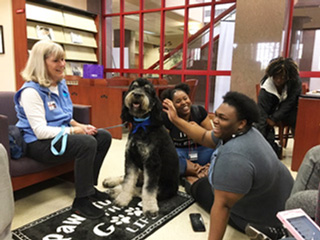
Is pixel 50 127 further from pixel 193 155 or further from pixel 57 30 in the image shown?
pixel 57 30

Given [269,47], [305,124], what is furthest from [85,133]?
[269,47]

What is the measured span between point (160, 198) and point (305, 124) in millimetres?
1857

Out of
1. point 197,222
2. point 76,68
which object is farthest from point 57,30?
point 197,222

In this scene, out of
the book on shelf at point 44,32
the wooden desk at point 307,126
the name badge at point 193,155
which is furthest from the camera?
the book on shelf at point 44,32

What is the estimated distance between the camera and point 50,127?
1916mm

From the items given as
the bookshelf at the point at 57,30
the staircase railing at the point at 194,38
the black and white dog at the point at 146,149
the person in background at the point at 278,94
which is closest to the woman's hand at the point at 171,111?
the black and white dog at the point at 146,149

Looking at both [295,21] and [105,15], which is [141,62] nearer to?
[105,15]

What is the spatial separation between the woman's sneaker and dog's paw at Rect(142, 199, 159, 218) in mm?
709

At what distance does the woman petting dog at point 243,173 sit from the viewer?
1295 millimetres

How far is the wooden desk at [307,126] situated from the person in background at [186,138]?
1.10 m

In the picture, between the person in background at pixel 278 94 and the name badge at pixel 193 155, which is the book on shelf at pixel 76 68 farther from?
the name badge at pixel 193 155

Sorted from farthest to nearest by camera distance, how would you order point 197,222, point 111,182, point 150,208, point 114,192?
point 111,182 → point 114,192 → point 150,208 → point 197,222

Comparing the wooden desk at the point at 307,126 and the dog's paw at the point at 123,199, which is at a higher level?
the wooden desk at the point at 307,126

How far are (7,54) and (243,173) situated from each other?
18.8ft
